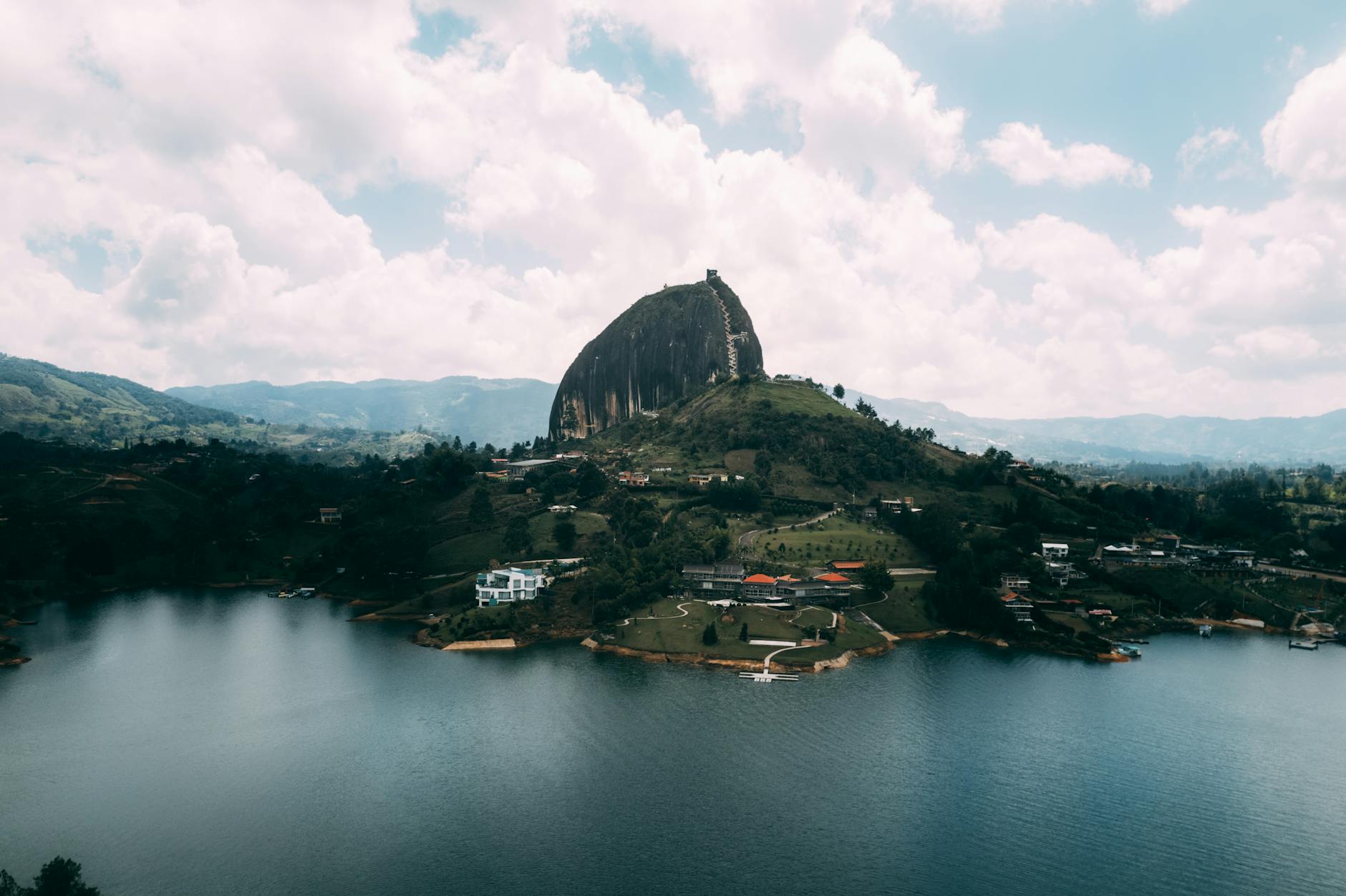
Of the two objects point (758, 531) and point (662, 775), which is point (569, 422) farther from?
point (662, 775)

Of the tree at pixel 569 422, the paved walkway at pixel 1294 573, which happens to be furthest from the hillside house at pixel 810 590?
the tree at pixel 569 422

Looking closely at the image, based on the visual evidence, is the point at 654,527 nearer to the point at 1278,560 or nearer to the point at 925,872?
the point at 925,872

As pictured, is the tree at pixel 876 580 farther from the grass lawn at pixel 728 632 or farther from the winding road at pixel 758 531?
the winding road at pixel 758 531

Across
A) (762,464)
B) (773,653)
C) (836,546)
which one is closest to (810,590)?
(773,653)

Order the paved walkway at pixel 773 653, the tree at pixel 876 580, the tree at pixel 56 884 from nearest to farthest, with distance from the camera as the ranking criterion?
the tree at pixel 56 884 < the paved walkway at pixel 773 653 < the tree at pixel 876 580

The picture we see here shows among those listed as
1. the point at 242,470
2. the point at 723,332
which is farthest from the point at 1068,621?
the point at 242,470

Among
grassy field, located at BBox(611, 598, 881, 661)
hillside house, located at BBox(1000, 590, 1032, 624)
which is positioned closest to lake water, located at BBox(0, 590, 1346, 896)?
grassy field, located at BBox(611, 598, 881, 661)

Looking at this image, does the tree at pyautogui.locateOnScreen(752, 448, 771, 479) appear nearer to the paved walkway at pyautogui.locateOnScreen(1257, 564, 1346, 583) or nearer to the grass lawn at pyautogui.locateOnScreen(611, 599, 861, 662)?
the grass lawn at pyautogui.locateOnScreen(611, 599, 861, 662)
